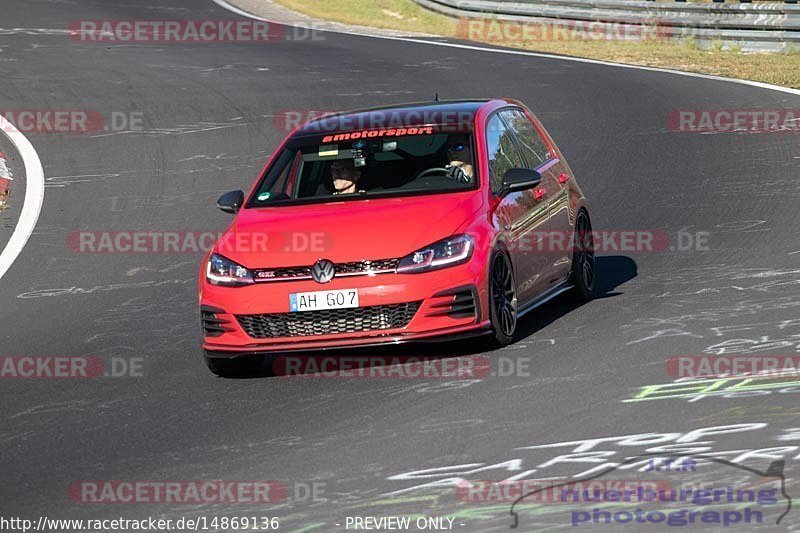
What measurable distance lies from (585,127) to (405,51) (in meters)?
8.87

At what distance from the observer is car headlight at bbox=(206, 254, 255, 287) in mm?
9750

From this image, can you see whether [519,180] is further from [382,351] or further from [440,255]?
[382,351]

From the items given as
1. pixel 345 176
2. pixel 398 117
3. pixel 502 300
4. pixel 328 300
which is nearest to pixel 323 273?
pixel 328 300

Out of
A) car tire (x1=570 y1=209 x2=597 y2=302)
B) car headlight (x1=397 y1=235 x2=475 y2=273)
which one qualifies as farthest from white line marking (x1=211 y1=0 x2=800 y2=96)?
car headlight (x1=397 y1=235 x2=475 y2=273)

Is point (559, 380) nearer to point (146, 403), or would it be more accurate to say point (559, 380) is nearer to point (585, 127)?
point (146, 403)

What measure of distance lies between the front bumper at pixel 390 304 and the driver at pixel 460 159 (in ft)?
3.74

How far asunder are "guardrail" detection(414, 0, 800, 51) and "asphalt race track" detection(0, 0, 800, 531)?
338cm

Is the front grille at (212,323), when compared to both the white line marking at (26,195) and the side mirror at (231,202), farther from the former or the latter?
the white line marking at (26,195)

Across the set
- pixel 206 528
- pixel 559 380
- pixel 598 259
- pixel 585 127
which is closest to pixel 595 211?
pixel 598 259

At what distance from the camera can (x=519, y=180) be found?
1038cm

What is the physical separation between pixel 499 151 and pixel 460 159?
0.43 metres

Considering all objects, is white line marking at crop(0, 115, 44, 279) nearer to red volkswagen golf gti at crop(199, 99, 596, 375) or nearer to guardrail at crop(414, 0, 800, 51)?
red volkswagen golf gti at crop(199, 99, 596, 375)

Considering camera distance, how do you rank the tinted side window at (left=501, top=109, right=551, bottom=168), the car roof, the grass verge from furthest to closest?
the grass verge
the tinted side window at (left=501, top=109, right=551, bottom=168)
the car roof

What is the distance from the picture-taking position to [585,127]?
19875 millimetres
